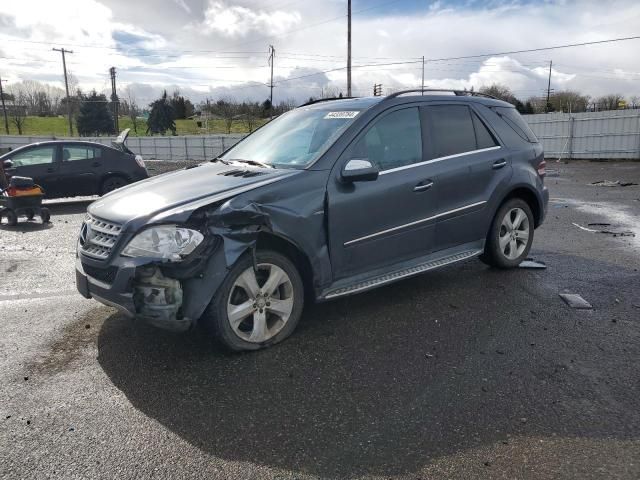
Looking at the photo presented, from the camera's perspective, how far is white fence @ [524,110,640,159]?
2442cm

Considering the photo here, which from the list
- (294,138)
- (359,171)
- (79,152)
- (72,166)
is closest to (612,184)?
(294,138)

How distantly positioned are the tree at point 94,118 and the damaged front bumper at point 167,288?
241 feet

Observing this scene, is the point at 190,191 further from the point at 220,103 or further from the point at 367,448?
the point at 220,103

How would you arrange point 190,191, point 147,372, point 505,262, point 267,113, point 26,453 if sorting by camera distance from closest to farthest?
point 26,453
point 147,372
point 190,191
point 505,262
point 267,113

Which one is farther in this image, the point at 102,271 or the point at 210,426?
the point at 102,271

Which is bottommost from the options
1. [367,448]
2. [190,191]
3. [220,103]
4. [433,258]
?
[367,448]

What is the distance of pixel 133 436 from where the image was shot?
2740 millimetres

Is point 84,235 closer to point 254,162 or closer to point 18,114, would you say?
point 254,162

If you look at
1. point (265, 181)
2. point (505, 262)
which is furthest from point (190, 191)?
point (505, 262)

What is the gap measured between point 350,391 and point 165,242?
59.5 inches

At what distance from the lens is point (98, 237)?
3.70 m

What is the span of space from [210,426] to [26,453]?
2.95ft

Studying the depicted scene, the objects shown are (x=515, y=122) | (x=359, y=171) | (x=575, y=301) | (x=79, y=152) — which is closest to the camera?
(x=359, y=171)

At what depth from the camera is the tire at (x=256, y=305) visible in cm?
350
